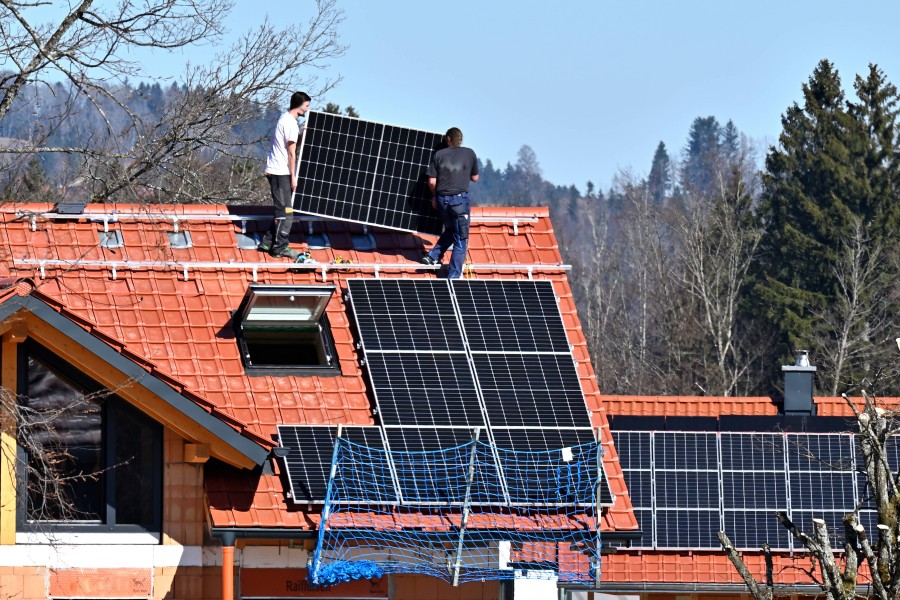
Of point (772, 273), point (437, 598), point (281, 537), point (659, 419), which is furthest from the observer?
point (772, 273)

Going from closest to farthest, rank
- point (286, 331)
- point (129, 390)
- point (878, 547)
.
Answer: point (878, 547)
point (129, 390)
point (286, 331)

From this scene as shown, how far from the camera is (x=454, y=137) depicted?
23.1 metres

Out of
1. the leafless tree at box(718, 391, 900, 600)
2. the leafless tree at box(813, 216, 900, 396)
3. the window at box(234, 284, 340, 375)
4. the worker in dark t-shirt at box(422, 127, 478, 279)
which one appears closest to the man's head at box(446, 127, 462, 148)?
the worker in dark t-shirt at box(422, 127, 478, 279)

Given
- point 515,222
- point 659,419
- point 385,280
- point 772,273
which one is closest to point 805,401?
point 659,419

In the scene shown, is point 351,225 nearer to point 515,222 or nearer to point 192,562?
point 515,222

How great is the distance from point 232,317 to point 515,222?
12.4ft

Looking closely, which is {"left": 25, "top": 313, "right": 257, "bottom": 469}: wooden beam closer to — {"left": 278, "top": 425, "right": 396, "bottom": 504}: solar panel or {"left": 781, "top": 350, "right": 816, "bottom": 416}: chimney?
{"left": 278, "top": 425, "right": 396, "bottom": 504}: solar panel

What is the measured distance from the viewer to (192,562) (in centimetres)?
2016

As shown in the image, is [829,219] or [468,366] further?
[829,219]

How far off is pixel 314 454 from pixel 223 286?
2642 mm

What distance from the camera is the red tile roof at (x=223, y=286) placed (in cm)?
2006

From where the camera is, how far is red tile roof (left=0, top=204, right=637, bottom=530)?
20062 millimetres

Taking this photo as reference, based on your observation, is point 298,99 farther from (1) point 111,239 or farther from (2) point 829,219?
(2) point 829,219

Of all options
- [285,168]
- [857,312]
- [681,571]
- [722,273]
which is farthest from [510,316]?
[722,273]
